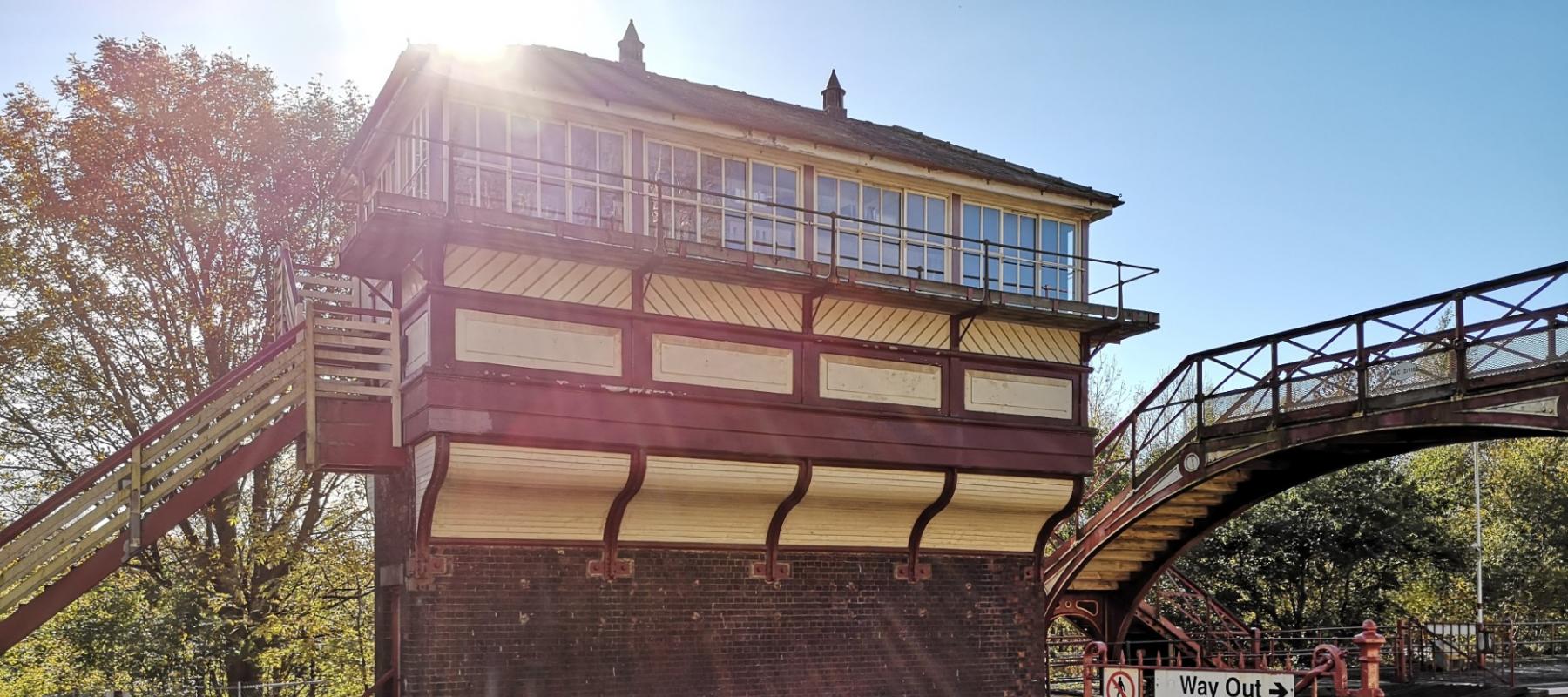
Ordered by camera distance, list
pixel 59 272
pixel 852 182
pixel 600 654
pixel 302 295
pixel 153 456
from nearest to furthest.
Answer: pixel 153 456 → pixel 600 654 → pixel 302 295 → pixel 852 182 → pixel 59 272

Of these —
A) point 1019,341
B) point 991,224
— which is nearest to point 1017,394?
point 1019,341

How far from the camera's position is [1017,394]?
1788cm

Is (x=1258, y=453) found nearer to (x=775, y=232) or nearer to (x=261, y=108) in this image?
(x=775, y=232)

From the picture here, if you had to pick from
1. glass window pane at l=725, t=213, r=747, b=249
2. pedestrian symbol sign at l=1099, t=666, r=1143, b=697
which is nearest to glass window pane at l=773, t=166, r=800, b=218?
glass window pane at l=725, t=213, r=747, b=249

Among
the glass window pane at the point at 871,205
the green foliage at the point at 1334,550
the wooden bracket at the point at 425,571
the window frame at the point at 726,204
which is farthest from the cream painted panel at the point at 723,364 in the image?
the green foliage at the point at 1334,550

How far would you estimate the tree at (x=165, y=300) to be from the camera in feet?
69.9

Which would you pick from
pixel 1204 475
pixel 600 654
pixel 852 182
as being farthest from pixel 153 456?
pixel 1204 475

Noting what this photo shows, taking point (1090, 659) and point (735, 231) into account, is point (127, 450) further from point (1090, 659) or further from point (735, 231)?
point (1090, 659)

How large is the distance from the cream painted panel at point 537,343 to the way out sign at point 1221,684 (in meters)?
7.09

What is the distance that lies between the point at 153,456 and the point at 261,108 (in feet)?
37.0

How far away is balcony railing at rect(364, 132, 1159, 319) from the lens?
14.8m

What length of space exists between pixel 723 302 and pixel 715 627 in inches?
163

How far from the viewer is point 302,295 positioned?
1633 centimetres

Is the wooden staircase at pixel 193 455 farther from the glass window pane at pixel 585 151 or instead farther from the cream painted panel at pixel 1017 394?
the cream painted panel at pixel 1017 394
